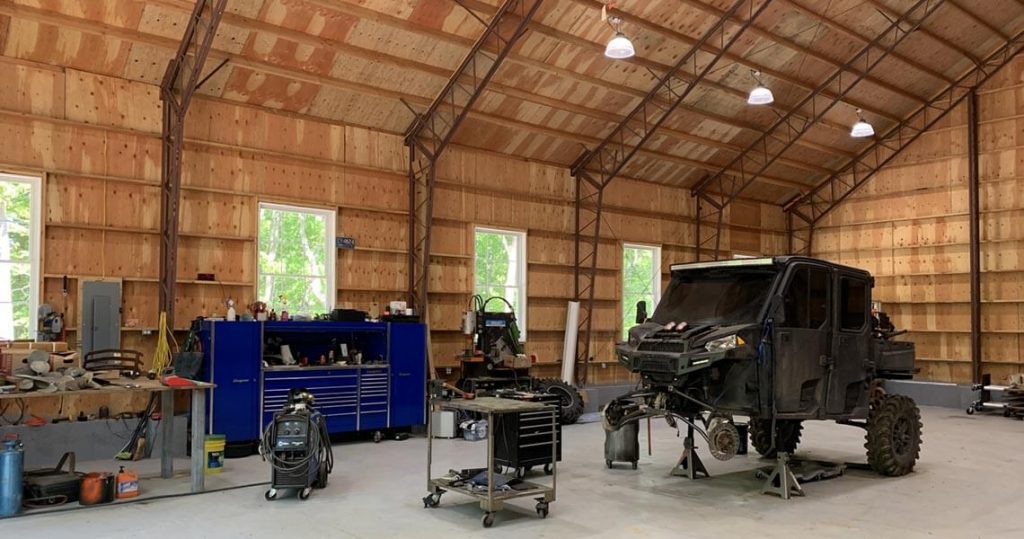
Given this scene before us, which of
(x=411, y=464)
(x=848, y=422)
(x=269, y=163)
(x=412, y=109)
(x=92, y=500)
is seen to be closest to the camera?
(x=92, y=500)

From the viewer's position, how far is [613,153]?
14.5 metres

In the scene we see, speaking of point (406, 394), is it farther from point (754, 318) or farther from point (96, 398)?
point (754, 318)

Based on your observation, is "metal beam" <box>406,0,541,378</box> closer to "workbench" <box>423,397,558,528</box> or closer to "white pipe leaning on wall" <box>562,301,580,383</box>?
"white pipe leaning on wall" <box>562,301,580,383</box>

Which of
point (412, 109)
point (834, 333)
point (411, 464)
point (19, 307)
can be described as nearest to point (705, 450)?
point (834, 333)

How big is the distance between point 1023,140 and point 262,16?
14.3 metres

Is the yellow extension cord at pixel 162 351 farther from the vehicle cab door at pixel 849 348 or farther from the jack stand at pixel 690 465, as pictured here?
the vehicle cab door at pixel 849 348

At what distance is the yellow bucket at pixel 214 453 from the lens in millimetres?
7672

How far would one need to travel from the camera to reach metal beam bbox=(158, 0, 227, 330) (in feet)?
29.8

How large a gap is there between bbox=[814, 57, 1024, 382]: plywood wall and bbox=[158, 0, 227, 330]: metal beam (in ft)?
47.0

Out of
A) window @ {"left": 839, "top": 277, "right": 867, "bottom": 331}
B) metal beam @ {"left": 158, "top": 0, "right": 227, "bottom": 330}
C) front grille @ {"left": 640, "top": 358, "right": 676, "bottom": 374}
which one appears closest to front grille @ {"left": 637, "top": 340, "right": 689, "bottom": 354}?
front grille @ {"left": 640, "top": 358, "right": 676, "bottom": 374}

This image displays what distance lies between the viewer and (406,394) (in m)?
10.5

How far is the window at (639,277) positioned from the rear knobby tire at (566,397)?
3.11 meters

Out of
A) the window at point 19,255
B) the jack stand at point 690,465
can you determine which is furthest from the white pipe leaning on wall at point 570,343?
the window at point 19,255

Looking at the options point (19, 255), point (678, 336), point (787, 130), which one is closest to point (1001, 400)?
point (787, 130)
